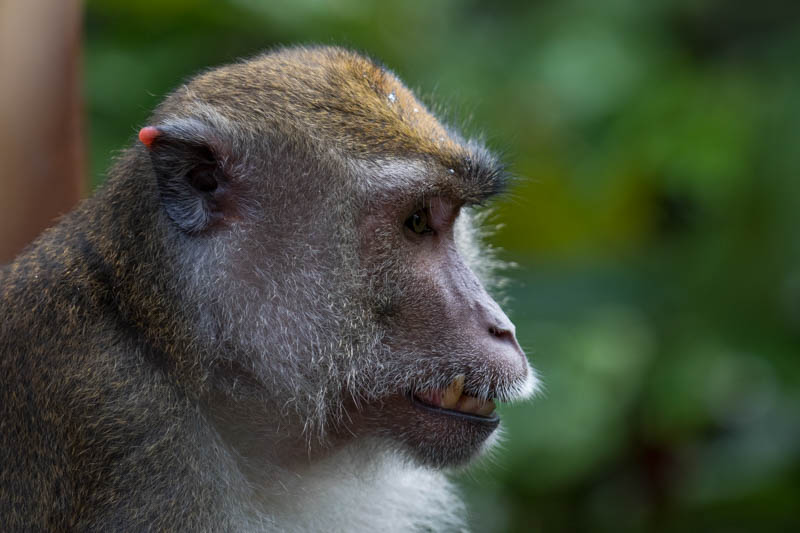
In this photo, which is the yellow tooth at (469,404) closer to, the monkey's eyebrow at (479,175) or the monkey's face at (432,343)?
the monkey's face at (432,343)

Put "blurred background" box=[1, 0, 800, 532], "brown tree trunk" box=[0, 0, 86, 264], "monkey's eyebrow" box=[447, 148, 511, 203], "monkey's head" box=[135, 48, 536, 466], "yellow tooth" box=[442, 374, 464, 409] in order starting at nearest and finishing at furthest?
1. "monkey's head" box=[135, 48, 536, 466]
2. "yellow tooth" box=[442, 374, 464, 409]
3. "monkey's eyebrow" box=[447, 148, 511, 203]
4. "brown tree trunk" box=[0, 0, 86, 264]
5. "blurred background" box=[1, 0, 800, 532]

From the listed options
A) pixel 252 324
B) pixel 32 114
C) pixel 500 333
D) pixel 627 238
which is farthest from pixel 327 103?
pixel 627 238

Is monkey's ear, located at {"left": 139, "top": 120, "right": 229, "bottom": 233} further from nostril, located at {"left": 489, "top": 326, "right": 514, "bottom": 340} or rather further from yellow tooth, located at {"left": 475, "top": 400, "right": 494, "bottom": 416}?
yellow tooth, located at {"left": 475, "top": 400, "right": 494, "bottom": 416}

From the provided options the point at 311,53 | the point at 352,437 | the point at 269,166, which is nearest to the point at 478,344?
the point at 352,437

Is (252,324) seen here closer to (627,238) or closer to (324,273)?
(324,273)

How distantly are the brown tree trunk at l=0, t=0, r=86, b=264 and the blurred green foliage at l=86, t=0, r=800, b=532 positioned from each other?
1571 mm

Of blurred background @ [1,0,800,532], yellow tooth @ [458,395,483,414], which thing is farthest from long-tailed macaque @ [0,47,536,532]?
blurred background @ [1,0,800,532]

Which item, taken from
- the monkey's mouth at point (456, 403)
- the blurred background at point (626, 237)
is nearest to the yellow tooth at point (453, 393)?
the monkey's mouth at point (456, 403)

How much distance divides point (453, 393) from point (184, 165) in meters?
0.96

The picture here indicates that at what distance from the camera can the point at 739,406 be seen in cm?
589

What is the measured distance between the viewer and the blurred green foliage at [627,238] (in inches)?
212

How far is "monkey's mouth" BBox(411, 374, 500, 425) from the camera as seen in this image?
280cm

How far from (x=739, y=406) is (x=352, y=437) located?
3.73 metres

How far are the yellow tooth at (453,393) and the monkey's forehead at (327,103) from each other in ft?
2.04
